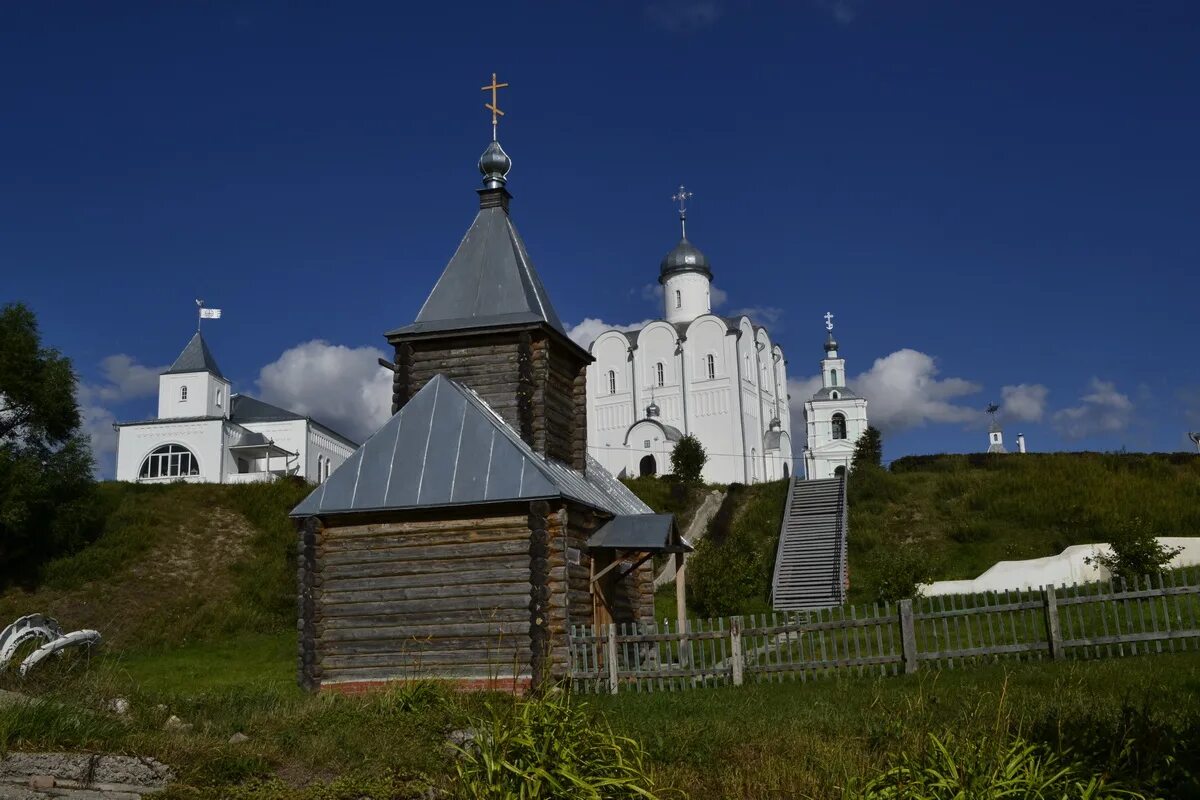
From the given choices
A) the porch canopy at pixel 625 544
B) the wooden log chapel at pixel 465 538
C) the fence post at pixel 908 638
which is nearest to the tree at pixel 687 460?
the porch canopy at pixel 625 544

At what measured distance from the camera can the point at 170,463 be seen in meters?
46.3

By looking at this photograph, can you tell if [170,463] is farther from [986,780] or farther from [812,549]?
[986,780]

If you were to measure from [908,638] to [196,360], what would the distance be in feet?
136

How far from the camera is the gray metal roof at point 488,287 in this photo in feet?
54.4

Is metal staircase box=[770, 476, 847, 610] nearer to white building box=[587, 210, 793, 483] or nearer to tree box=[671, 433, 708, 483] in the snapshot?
tree box=[671, 433, 708, 483]

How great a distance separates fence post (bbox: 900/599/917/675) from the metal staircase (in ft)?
36.8

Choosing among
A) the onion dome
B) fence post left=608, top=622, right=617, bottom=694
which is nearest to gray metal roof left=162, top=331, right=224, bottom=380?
the onion dome

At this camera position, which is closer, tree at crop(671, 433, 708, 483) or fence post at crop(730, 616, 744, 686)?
fence post at crop(730, 616, 744, 686)

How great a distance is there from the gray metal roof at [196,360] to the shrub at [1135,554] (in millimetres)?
37778

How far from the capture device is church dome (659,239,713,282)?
204 ft

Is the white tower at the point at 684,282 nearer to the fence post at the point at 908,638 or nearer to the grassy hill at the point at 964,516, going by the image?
the grassy hill at the point at 964,516

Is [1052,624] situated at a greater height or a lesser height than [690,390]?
lesser

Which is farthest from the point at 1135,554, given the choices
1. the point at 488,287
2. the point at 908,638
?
the point at 488,287

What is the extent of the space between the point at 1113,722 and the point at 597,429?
52.5m
